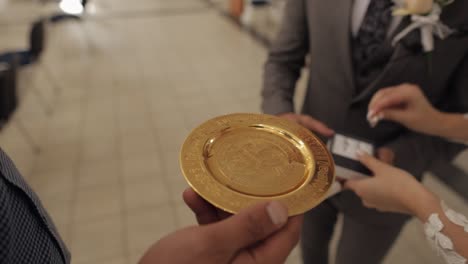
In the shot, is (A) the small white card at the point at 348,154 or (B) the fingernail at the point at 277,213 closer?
(B) the fingernail at the point at 277,213

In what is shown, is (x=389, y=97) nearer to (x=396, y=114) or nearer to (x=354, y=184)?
(x=396, y=114)

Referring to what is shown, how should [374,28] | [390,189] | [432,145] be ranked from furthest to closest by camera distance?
[432,145]
[374,28]
[390,189]

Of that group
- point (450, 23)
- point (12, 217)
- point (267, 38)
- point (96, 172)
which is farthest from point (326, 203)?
point (267, 38)

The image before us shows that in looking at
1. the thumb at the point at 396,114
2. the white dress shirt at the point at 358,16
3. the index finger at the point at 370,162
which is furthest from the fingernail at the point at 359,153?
the white dress shirt at the point at 358,16

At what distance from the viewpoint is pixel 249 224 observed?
1.58 ft

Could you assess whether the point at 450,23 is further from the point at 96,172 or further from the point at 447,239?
the point at 96,172

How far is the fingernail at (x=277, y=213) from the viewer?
489mm

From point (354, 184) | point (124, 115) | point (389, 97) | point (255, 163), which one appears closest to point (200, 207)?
point (255, 163)

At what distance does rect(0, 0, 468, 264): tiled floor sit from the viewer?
1886 millimetres

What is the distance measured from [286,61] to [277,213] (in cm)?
69

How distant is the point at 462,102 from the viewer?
849 mm

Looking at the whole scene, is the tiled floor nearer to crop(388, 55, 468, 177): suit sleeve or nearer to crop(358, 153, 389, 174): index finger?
crop(388, 55, 468, 177): suit sleeve

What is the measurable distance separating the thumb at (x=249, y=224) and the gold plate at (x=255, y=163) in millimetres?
39

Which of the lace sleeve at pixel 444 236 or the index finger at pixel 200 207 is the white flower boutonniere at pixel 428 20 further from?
the index finger at pixel 200 207
